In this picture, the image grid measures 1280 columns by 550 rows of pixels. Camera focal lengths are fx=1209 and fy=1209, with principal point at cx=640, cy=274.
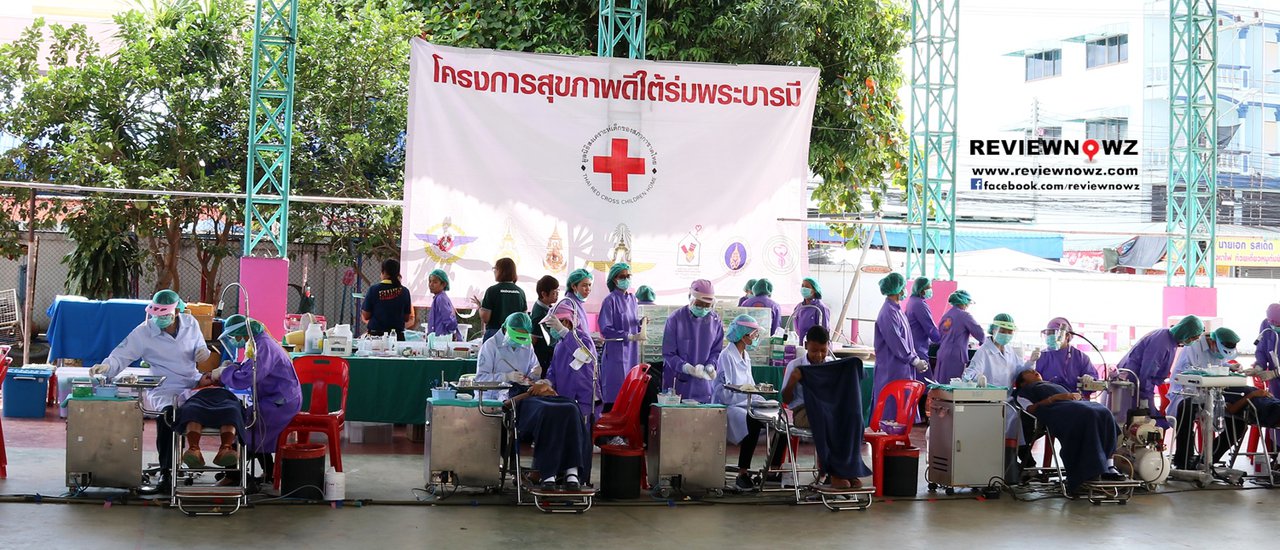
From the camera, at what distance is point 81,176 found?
13320mm

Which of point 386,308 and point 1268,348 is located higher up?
point 386,308

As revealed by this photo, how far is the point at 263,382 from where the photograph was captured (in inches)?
256

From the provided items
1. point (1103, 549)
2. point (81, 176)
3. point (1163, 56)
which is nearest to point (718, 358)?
point (1103, 549)

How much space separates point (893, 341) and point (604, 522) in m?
4.03

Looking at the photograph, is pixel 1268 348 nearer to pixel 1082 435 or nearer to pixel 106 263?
pixel 1082 435

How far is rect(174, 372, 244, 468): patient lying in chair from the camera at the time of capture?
6.18m

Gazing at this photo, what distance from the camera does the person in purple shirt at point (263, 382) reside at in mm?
6453

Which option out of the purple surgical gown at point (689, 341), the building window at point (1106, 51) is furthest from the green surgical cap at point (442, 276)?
the building window at point (1106, 51)

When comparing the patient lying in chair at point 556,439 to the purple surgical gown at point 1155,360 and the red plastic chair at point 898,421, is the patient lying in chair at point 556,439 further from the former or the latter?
the purple surgical gown at point 1155,360

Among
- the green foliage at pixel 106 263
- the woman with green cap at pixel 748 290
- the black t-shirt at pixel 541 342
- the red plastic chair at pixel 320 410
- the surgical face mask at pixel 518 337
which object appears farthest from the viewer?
the green foliage at pixel 106 263

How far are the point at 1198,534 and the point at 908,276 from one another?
6.31 meters

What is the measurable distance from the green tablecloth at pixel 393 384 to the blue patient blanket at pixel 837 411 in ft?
9.17

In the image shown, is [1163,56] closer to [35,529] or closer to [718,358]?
[718,358]

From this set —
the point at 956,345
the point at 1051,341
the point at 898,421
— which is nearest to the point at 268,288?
the point at 898,421
